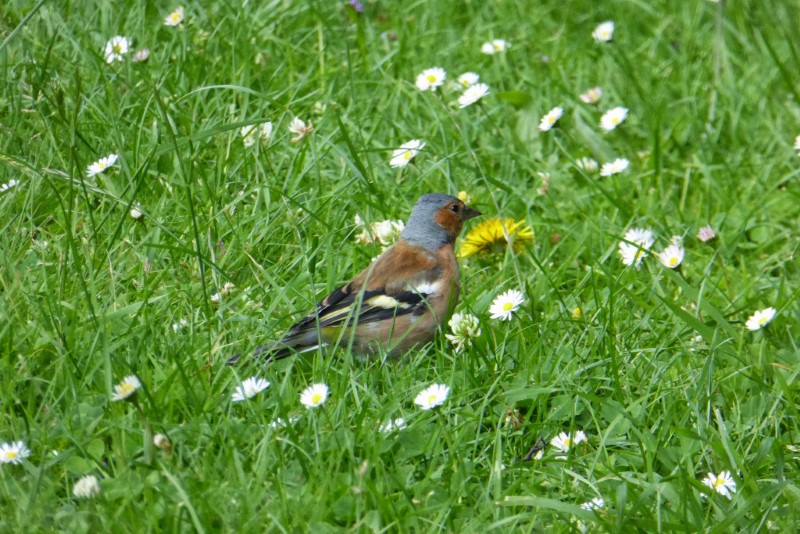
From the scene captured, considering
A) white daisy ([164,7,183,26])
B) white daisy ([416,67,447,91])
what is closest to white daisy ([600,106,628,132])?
white daisy ([416,67,447,91])

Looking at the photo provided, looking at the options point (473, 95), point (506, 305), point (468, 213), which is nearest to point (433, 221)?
point (468, 213)

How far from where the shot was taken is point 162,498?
2.95 metres

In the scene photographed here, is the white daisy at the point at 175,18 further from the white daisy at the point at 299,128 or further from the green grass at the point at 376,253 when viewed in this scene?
the white daisy at the point at 299,128

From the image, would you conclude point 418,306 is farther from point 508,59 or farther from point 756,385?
point 508,59

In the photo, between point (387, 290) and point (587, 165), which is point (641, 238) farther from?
point (387, 290)

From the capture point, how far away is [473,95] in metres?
5.37

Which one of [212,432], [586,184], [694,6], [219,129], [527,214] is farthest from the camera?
[694,6]

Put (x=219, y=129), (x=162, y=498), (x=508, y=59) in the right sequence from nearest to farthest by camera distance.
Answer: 1. (x=162, y=498)
2. (x=219, y=129)
3. (x=508, y=59)

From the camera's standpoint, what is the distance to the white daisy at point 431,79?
17.7 feet

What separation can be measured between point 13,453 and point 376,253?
2018 mm

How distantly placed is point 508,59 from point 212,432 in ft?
11.8

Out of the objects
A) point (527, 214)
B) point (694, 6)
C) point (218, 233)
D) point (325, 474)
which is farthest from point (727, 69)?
point (325, 474)

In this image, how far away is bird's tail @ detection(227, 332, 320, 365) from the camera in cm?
357

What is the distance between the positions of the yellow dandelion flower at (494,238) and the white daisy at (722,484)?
1591 mm
